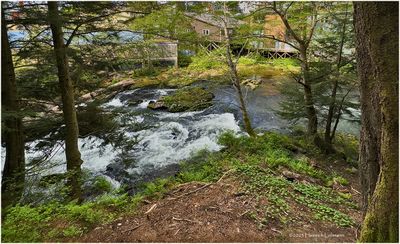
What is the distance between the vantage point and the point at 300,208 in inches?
148

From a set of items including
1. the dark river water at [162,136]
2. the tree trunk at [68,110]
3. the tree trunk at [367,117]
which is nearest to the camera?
the tree trunk at [367,117]

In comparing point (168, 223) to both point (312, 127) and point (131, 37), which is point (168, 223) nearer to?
point (131, 37)

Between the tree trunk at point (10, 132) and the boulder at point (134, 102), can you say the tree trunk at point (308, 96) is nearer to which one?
the tree trunk at point (10, 132)

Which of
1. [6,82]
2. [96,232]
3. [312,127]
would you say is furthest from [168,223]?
[312,127]

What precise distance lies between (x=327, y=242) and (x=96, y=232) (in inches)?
102

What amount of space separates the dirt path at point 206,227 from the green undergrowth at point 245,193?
15 cm

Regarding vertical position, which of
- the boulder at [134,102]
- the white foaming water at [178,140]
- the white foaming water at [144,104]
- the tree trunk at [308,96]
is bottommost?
the white foaming water at [178,140]

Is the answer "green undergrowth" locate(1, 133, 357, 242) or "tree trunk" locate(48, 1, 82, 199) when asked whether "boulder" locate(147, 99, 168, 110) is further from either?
"tree trunk" locate(48, 1, 82, 199)

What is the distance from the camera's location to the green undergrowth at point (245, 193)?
3141 mm

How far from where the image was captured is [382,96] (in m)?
1.98

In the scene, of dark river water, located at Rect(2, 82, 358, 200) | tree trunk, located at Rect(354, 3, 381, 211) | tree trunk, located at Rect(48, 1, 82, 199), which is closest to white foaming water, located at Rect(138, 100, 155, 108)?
dark river water, located at Rect(2, 82, 358, 200)

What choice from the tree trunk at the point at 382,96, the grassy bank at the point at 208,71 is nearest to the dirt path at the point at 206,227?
the tree trunk at the point at 382,96

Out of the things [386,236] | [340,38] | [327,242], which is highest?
[340,38]

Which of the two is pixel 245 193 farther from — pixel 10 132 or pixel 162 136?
pixel 162 136
